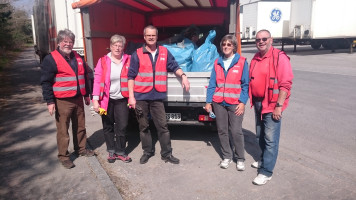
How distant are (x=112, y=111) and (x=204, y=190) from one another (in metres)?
1.61

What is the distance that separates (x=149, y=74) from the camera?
3.66m

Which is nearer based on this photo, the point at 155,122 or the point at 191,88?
the point at 155,122

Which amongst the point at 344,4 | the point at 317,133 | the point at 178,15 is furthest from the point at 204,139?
the point at 344,4

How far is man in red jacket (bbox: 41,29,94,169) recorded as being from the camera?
349 cm

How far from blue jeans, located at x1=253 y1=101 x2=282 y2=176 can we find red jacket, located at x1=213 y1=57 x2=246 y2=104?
0.88ft

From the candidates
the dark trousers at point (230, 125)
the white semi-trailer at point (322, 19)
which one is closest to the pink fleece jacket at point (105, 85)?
the dark trousers at point (230, 125)

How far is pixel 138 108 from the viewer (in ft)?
12.1

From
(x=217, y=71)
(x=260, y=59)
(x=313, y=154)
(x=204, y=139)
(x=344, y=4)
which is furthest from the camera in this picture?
(x=344, y=4)

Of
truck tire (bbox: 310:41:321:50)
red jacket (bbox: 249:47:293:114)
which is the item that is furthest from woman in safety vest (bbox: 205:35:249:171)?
truck tire (bbox: 310:41:321:50)

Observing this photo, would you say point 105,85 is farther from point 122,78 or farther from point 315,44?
point 315,44

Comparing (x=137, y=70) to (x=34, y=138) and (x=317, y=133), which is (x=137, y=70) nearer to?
(x=34, y=138)

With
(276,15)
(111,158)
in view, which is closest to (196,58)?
(111,158)

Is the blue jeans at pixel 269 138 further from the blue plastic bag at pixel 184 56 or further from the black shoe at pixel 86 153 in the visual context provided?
the black shoe at pixel 86 153

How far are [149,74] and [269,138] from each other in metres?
1.66
